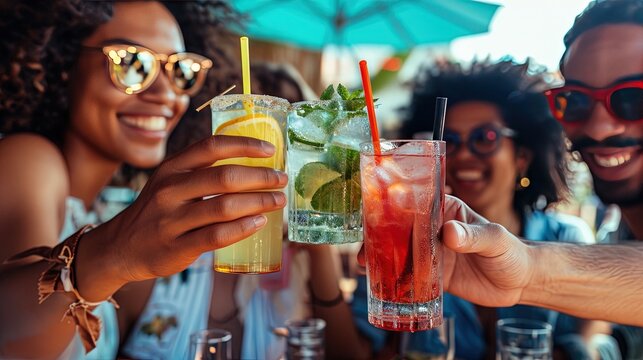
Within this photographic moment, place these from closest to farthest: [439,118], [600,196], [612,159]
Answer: [439,118], [612,159], [600,196]

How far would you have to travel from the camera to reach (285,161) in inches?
65.4

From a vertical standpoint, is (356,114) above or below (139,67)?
below

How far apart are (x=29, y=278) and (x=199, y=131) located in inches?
51.1

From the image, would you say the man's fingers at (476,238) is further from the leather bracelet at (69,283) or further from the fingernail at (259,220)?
the leather bracelet at (69,283)

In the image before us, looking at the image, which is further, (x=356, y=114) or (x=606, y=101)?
(x=606, y=101)

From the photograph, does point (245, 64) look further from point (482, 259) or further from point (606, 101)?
point (606, 101)

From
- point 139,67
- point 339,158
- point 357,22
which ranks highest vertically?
point 357,22

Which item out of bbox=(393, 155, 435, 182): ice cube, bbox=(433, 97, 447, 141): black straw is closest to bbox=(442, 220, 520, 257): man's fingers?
bbox=(393, 155, 435, 182): ice cube

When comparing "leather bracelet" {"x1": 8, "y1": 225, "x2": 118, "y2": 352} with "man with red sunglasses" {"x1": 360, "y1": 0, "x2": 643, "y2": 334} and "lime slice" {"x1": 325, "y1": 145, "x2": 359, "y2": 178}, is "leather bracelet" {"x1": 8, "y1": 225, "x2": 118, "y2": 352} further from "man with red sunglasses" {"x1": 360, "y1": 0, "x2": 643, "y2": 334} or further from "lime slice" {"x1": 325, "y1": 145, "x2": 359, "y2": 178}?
A: "man with red sunglasses" {"x1": 360, "y1": 0, "x2": 643, "y2": 334}

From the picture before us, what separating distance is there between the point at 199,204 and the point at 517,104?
214 cm

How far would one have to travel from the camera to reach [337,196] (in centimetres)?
154

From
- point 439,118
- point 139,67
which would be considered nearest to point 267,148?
→ point 439,118

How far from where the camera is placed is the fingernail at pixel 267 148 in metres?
1.42

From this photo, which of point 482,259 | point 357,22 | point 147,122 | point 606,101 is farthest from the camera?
point 357,22
